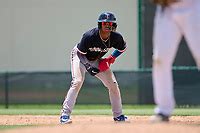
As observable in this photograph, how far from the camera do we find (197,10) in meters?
5.90

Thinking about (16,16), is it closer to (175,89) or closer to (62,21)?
(62,21)

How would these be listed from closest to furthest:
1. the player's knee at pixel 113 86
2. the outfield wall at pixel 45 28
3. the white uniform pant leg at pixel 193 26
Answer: the white uniform pant leg at pixel 193 26 < the player's knee at pixel 113 86 < the outfield wall at pixel 45 28

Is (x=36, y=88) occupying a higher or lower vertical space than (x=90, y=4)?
lower

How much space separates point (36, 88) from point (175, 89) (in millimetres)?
3663

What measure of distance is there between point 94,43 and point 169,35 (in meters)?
3.63

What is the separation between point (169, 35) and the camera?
5945 mm

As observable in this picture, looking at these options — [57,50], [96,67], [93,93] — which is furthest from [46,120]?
[57,50]

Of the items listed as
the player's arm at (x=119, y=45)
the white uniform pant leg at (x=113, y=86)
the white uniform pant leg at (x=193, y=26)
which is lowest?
the white uniform pant leg at (x=113, y=86)

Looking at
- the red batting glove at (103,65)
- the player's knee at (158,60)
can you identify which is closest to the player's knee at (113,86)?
the red batting glove at (103,65)

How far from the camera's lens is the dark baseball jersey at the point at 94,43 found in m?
9.48

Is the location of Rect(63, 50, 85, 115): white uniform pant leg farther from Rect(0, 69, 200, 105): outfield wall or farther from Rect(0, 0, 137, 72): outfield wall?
Rect(0, 0, 137, 72): outfield wall

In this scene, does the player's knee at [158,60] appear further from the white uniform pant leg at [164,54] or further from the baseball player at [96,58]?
the baseball player at [96,58]

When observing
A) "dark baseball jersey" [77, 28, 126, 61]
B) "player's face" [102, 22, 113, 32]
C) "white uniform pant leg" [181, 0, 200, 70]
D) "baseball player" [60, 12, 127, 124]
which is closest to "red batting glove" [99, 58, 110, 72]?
"baseball player" [60, 12, 127, 124]

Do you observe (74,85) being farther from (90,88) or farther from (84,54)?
(90,88)
